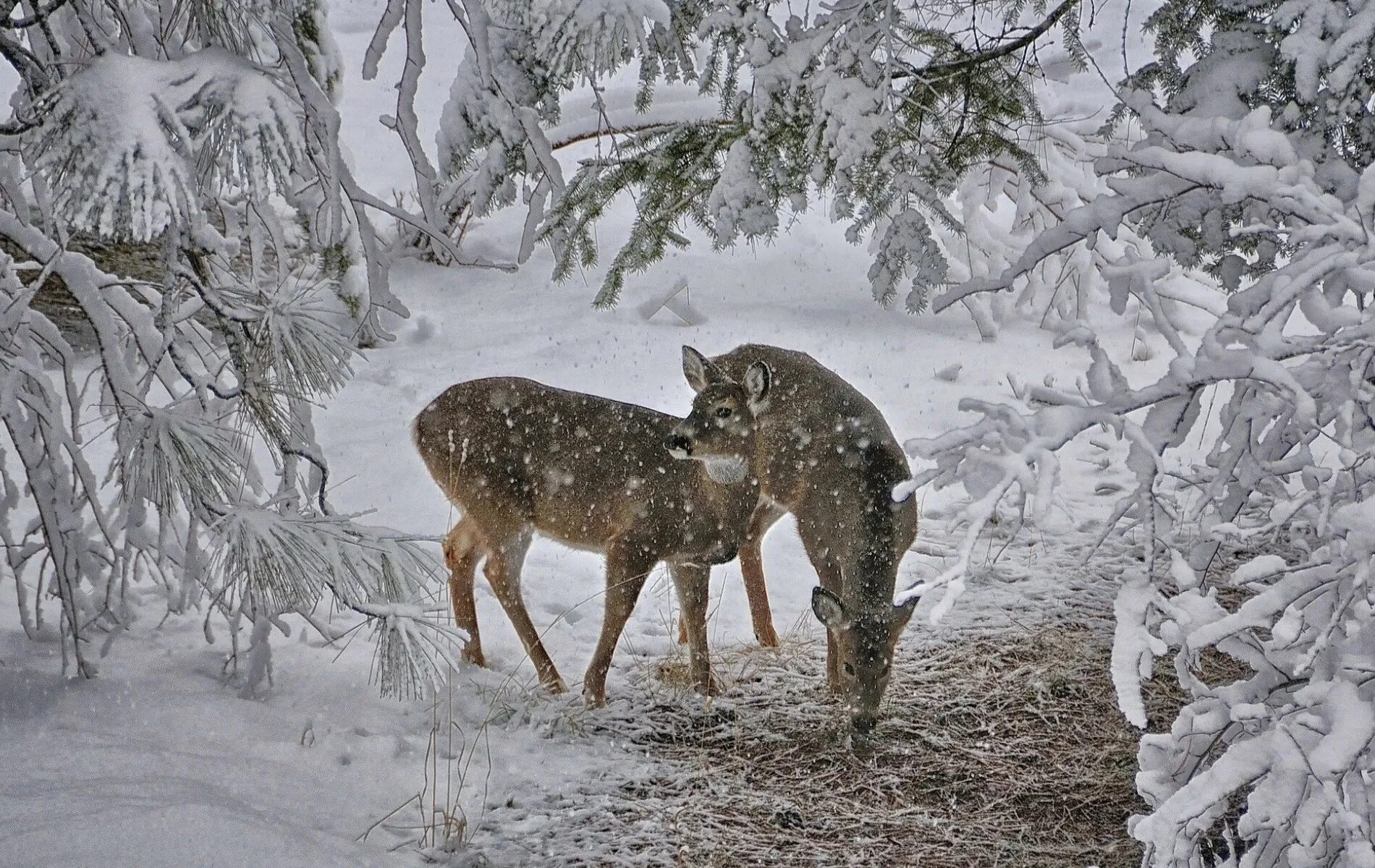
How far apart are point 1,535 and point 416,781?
201 cm

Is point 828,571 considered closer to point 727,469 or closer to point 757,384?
point 727,469

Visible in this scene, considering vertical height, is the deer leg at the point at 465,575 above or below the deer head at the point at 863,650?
below

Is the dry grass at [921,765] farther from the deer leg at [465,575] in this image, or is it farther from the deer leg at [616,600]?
the deer leg at [465,575]

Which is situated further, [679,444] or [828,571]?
[828,571]

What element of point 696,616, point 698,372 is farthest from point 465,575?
point 698,372

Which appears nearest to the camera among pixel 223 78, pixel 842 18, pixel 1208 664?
pixel 223 78

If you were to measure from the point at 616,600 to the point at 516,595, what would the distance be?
0.58 metres

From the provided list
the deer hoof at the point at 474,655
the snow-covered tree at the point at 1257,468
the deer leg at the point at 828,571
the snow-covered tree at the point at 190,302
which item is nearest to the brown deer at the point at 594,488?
the deer hoof at the point at 474,655

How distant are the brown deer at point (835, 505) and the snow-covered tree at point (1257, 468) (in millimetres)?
1617

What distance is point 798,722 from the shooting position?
441 centimetres

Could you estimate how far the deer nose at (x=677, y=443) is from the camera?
172 inches

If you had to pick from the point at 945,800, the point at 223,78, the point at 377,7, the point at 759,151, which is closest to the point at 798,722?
the point at 945,800

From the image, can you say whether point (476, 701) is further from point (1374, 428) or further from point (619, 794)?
point (1374, 428)

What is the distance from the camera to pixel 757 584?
521cm
